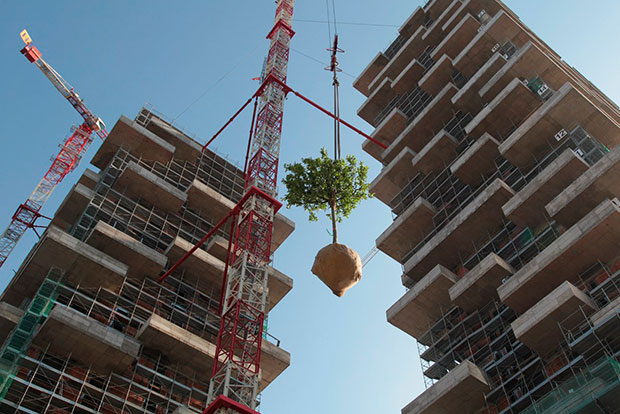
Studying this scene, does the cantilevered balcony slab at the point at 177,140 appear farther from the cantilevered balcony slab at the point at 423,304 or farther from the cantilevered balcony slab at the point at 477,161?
the cantilevered balcony slab at the point at 423,304

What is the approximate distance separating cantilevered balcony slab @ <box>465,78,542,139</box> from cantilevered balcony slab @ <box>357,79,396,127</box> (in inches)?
626

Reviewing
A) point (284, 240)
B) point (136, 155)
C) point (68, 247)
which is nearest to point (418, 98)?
point (284, 240)

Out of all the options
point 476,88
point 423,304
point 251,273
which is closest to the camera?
point 251,273

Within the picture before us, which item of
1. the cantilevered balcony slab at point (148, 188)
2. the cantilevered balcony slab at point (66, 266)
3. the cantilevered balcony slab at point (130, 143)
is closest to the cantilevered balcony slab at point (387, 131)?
the cantilevered balcony slab at point (130, 143)

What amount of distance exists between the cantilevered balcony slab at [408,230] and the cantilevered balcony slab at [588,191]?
1059cm

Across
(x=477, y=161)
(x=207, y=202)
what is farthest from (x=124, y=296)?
(x=477, y=161)

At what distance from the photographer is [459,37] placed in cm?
4941

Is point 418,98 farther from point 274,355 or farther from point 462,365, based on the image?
point 462,365

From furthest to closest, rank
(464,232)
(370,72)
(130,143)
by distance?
(370,72) → (130,143) → (464,232)

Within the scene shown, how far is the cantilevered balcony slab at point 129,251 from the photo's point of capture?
39.6 metres

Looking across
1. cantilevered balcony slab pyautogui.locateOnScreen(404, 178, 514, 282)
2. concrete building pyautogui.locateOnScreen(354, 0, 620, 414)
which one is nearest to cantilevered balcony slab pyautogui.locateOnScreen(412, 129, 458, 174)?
concrete building pyautogui.locateOnScreen(354, 0, 620, 414)

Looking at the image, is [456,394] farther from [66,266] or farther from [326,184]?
[66,266]

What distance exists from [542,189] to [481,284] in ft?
18.7

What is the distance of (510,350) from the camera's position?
32250mm
